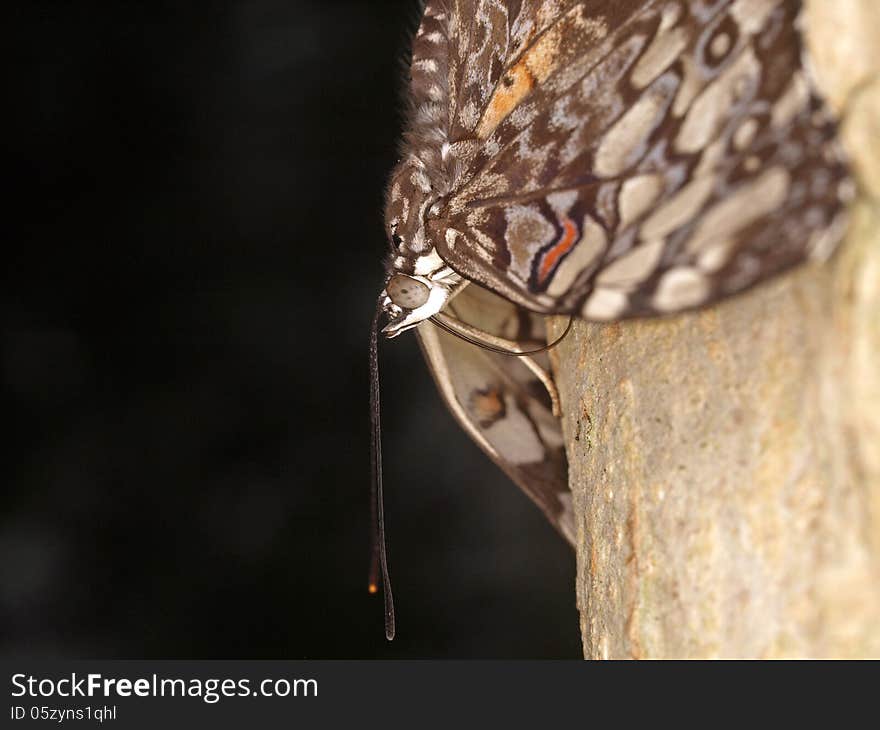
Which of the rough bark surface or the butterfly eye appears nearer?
the rough bark surface

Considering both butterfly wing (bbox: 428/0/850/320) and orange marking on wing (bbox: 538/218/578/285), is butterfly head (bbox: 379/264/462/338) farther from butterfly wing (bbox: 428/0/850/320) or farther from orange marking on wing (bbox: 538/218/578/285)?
orange marking on wing (bbox: 538/218/578/285)

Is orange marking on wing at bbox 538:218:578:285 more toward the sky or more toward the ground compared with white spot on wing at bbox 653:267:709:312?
more toward the sky

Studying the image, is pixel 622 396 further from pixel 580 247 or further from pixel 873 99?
pixel 873 99

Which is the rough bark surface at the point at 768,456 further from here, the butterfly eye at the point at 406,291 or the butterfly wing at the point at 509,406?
the butterfly wing at the point at 509,406

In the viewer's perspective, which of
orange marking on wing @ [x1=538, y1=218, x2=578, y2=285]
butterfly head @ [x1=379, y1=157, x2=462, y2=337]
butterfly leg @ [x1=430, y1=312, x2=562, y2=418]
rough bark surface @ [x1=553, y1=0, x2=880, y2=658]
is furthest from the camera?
butterfly leg @ [x1=430, y1=312, x2=562, y2=418]

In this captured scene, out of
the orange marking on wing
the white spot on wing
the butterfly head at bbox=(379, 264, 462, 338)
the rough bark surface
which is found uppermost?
the butterfly head at bbox=(379, 264, 462, 338)

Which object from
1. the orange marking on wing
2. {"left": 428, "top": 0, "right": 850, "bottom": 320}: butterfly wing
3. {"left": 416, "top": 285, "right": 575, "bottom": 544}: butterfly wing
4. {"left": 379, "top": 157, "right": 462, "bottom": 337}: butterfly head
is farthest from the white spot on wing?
{"left": 416, "top": 285, "right": 575, "bottom": 544}: butterfly wing

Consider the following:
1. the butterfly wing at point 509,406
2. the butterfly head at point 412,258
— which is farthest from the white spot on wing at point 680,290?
the butterfly wing at point 509,406
